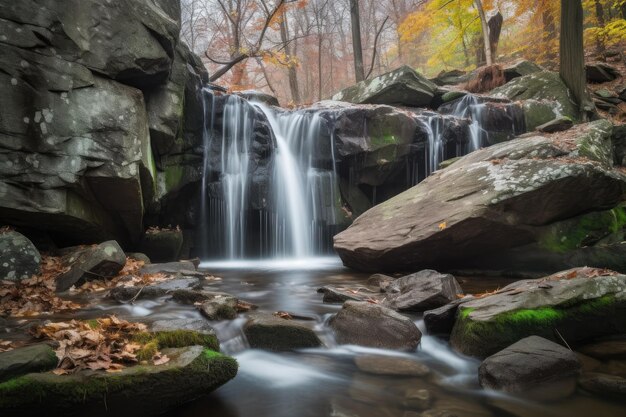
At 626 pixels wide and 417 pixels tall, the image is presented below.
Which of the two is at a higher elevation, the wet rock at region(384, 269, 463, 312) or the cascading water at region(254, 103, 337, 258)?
the cascading water at region(254, 103, 337, 258)

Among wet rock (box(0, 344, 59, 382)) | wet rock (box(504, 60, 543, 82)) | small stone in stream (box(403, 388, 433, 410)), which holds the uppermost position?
wet rock (box(504, 60, 543, 82))

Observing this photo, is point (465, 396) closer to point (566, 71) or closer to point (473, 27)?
point (566, 71)

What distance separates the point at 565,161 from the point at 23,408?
7.61 meters

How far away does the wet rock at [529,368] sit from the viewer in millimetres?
3139

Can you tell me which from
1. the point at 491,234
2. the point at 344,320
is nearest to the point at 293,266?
the point at 491,234

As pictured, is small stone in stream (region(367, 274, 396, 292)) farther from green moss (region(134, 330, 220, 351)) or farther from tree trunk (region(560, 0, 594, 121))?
tree trunk (region(560, 0, 594, 121))

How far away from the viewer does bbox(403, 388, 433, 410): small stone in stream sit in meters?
3.01

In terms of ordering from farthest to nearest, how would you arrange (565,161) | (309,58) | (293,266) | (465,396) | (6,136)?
(309,58)
(293,266)
(565,161)
(6,136)
(465,396)

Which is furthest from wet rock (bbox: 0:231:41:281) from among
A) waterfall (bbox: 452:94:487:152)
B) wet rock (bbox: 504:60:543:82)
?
wet rock (bbox: 504:60:543:82)

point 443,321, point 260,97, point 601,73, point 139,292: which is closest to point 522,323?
point 443,321

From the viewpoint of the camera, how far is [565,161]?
6734 millimetres

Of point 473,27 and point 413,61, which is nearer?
point 473,27

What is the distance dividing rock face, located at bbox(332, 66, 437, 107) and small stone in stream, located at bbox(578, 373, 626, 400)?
13006 millimetres

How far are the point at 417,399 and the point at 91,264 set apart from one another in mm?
5272
